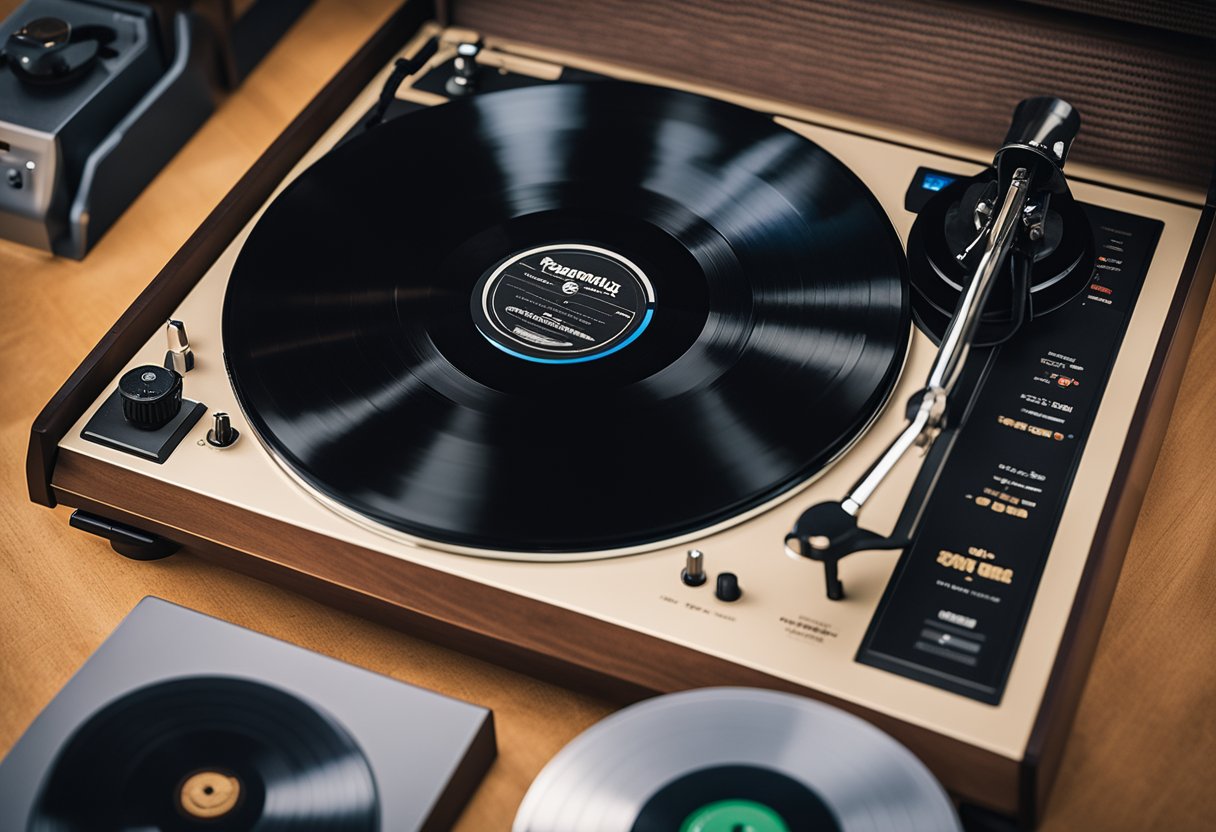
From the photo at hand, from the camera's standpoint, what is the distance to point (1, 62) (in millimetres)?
1530

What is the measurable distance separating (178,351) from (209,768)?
41 cm

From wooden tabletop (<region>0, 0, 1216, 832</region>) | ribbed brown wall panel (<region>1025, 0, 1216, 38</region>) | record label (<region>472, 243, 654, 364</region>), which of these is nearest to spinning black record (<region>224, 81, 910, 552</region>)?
record label (<region>472, 243, 654, 364</region>)

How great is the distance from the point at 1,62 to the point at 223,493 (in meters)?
0.67

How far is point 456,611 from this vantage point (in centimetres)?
109

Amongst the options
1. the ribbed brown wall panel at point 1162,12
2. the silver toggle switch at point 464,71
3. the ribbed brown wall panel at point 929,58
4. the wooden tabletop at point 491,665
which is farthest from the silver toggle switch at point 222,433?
the ribbed brown wall panel at point 1162,12

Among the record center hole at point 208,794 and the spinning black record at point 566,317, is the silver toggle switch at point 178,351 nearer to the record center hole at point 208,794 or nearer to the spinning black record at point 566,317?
the spinning black record at point 566,317

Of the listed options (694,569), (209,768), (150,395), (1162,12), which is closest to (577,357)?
(694,569)

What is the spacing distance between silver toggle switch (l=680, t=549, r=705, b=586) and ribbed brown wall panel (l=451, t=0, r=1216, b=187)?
66 centimetres

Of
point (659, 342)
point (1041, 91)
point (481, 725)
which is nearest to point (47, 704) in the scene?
point (481, 725)

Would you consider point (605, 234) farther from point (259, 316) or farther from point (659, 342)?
point (259, 316)

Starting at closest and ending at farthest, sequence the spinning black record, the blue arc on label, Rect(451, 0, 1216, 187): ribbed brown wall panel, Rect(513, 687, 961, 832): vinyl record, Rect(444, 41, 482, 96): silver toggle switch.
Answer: Rect(513, 687, 961, 832): vinyl record
the spinning black record
the blue arc on label
Rect(451, 0, 1216, 187): ribbed brown wall panel
Rect(444, 41, 482, 96): silver toggle switch

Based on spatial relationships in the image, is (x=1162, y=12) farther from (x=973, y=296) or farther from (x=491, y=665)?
(x=491, y=665)

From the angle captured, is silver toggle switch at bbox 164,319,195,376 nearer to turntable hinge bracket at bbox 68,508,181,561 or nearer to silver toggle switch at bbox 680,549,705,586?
turntable hinge bracket at bbox 68,508,181,561

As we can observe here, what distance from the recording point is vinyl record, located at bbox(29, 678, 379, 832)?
962mm
